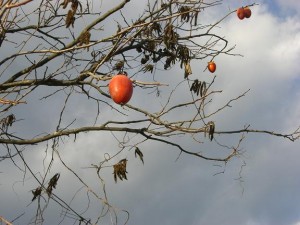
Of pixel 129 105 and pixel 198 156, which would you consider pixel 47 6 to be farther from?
pixel 198 156

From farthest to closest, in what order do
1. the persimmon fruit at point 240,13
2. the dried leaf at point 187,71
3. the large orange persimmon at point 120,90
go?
1. the persimmon fruit at point 240,13
2. the dried leaf at point 187,71
3. the large orange persimmon at point 120,90

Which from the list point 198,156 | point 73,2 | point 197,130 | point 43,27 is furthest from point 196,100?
point 43,27

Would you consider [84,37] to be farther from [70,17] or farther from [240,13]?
[240,13]

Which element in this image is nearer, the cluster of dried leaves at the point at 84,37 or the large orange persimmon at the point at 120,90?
the large orange persimmon at the point at 120,90

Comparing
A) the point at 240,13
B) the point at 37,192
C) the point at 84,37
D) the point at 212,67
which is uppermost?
the point at 240,13

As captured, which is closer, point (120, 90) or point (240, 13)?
point (120, 90)

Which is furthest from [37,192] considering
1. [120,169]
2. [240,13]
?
[240,13]

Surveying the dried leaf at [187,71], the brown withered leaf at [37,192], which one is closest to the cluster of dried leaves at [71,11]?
the dried leaf at [187,71]

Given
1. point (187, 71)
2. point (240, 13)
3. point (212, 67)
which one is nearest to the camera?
point (187, 71)

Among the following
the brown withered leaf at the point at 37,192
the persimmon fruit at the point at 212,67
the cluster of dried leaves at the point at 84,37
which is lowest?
the brown withered leaf at the point at 37,192

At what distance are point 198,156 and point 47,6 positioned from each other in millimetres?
2140

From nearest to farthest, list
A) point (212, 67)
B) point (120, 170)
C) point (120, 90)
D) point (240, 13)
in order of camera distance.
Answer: point (120, 90), point (120, 170), point (212, 67), point (240, 13)

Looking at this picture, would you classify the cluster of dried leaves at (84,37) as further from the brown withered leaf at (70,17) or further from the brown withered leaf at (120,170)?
the brown withered leaf at (120,170)

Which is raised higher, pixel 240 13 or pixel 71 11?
pixel 240 13
